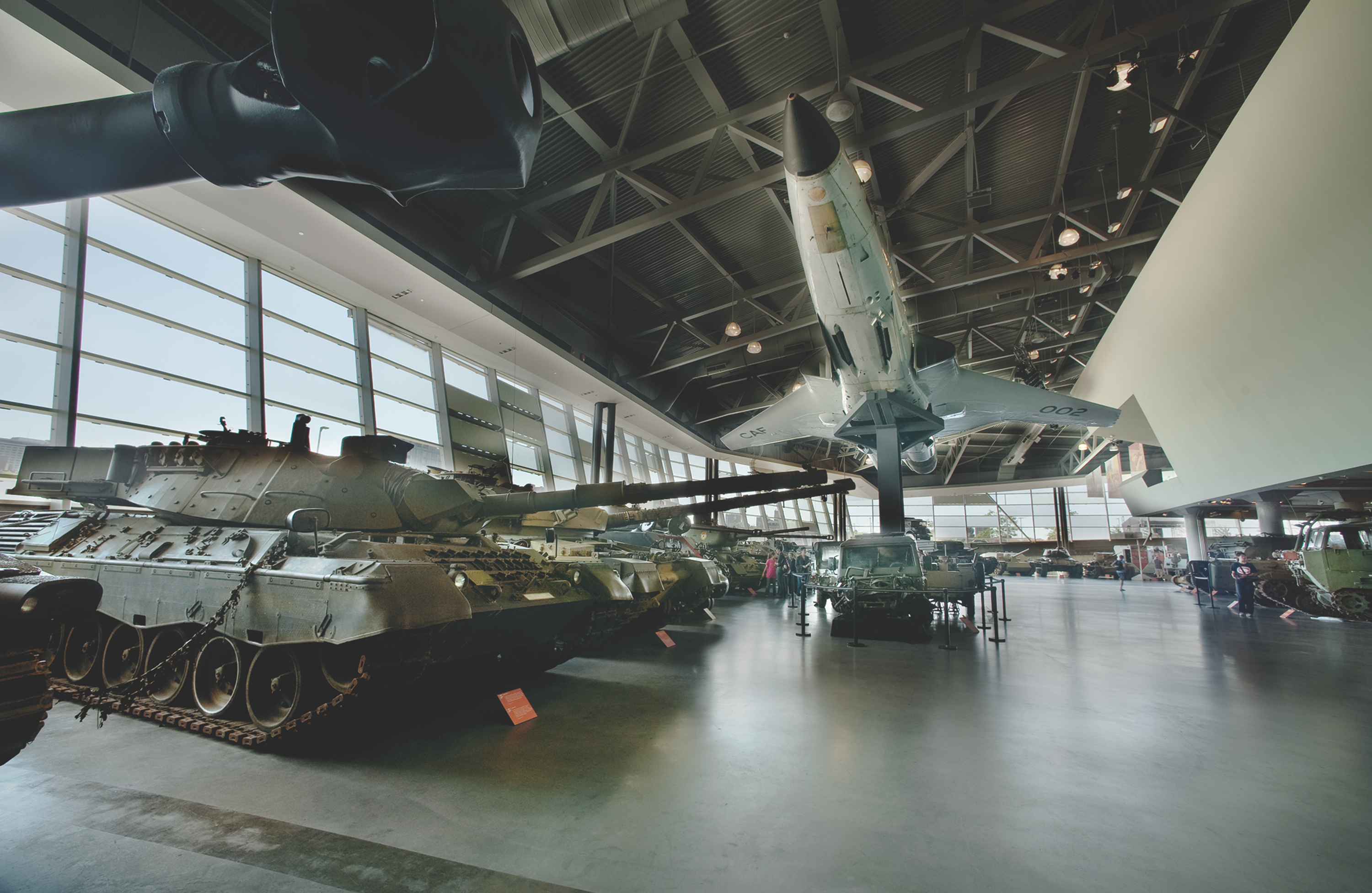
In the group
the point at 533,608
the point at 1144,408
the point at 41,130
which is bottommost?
the point at 533,608

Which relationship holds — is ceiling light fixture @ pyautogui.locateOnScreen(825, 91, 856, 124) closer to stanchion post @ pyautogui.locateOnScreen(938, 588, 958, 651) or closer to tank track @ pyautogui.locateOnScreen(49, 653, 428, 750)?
stanchion post @ pyautogui.locateOnScreen(938, 588, 958, 651)

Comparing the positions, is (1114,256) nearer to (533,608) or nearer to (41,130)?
(533,608)

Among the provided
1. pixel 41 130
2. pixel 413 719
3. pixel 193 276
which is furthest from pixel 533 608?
pixel 193 276

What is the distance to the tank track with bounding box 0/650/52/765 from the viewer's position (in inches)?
82.7

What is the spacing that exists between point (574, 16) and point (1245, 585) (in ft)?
53.3

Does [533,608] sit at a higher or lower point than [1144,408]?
lower

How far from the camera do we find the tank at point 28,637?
2.09 meters

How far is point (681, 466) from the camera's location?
24578mm

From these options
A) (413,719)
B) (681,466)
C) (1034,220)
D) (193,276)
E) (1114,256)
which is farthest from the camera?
(681,466)

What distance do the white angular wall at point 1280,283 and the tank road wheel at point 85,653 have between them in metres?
12.7

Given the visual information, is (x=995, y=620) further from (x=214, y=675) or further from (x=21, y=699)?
(x=21, y=699)

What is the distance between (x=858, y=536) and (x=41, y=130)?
10.5 metres

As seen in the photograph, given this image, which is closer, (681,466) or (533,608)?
(533,608)

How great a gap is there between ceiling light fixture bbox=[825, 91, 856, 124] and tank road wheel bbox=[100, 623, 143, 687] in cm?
909
